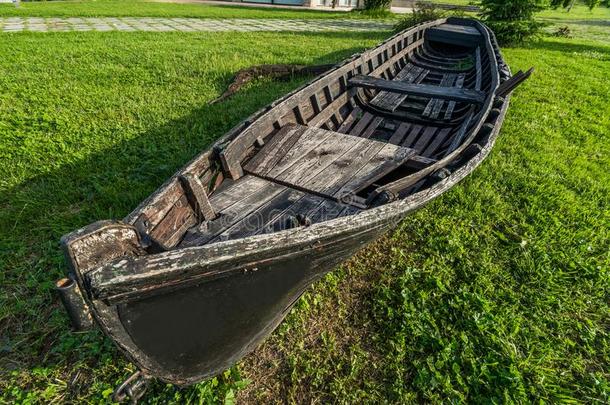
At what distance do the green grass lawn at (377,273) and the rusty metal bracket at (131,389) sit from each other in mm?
147

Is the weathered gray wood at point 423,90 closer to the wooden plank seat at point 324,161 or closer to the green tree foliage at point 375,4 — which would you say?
the wooden plank seat at point 324,161

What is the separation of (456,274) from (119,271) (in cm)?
321


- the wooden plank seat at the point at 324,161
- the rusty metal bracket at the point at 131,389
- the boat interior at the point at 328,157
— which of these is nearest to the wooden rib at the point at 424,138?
the boat interior at the point at 328,157

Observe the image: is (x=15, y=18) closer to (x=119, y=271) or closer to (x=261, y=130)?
(x=261, y=130)

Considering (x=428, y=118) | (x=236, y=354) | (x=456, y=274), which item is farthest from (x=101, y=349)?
(x=428, y=118)

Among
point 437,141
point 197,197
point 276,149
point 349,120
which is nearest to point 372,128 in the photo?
point 349,120

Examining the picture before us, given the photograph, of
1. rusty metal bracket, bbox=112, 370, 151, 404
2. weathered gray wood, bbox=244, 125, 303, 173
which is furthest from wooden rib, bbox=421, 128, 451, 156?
rusty metal bracket, bbox=112, 370, 151, 404

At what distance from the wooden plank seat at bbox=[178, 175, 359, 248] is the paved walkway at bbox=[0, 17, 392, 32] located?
13.6 metres

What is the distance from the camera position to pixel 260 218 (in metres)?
3.12

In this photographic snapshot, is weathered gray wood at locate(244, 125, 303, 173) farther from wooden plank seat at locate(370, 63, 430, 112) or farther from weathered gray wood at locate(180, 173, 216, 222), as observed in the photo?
wooden plank seat at locate(370, 63, 430, 112)

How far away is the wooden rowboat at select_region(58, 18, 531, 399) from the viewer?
1711mm

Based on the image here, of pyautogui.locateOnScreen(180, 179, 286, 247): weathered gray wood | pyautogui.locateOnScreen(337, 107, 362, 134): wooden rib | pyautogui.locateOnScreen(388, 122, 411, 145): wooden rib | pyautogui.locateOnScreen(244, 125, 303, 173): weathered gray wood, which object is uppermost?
pyautogui.locateOnScreen(244, 125, 303, 173): weathered gray wood

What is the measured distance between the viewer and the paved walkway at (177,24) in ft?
43.8

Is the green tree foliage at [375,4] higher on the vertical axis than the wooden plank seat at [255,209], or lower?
higher
